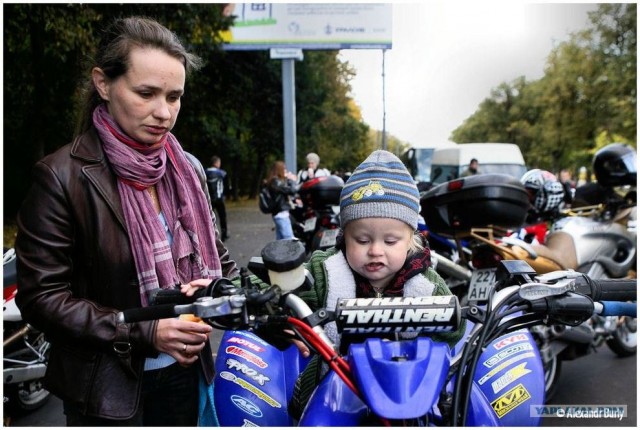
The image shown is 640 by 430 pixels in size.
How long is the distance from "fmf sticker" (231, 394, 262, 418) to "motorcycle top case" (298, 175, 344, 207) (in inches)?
184

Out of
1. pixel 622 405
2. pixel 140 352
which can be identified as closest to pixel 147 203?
pixel 140 352

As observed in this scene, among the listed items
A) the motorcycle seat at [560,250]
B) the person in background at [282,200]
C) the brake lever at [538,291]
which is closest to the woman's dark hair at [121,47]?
the brake lever at [538,291]

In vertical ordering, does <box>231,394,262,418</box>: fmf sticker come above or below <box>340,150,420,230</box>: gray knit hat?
below

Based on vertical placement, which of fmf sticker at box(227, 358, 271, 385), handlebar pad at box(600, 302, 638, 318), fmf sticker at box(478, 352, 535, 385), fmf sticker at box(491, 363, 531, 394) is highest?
handlebar pad at box(600, 302, 638, 318)

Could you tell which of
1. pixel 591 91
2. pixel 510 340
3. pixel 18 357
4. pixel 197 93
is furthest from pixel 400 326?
pixel 591 91

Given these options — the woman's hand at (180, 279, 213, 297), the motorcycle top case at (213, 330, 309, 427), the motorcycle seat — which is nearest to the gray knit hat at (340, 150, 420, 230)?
the woman's hand at (180, 279, 213, 297)

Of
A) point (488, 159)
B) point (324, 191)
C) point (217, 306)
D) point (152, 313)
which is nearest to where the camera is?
point (217, 306)

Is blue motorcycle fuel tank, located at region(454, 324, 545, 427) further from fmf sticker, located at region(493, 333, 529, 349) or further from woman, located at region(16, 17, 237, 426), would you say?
woman, located at region(16, 17, 237, 426)

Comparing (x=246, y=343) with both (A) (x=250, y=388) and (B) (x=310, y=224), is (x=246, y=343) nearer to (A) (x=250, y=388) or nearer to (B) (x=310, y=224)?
(A) (x=250, y=388)

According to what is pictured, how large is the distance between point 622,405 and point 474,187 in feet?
5.88

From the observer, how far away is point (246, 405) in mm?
1812

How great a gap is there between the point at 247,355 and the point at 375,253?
0.68m

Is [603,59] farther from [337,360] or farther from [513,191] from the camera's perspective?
[337,360]

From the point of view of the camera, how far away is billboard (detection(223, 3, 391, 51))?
1653 centimetres
